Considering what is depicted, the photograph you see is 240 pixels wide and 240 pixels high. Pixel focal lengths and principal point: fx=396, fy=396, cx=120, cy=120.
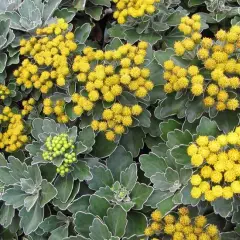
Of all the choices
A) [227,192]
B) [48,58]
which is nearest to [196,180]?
[227,192]

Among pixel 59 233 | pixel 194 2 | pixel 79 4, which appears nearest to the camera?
pixel 59 233

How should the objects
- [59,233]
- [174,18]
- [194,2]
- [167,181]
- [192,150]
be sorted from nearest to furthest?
1. [192,150]
2. [167,181]
3. [59,233]
4. [174,18]
5. [194,2]

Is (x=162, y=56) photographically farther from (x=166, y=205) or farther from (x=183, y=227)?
(x=183, y=227)

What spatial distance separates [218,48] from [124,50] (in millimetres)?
512

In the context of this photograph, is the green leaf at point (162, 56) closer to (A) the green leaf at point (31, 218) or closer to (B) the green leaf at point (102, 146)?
(B) the green leaf at point (102, 146)

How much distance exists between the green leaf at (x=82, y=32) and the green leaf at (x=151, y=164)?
3.09 feet

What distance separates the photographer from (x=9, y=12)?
2.90 meters

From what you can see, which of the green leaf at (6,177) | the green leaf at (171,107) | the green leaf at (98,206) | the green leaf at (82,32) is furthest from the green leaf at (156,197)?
the green leaf at (82,32)

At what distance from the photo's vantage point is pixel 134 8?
2525 mm

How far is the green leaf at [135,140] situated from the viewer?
2555 millimetres

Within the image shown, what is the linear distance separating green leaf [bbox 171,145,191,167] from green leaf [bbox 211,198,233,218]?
251 millimetres

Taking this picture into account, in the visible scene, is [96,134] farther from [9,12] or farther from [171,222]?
[9,12]

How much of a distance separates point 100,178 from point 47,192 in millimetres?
328

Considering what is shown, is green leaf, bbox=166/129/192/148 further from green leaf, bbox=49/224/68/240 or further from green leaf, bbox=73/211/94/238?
green leaf, bbox=49/224/68/240
